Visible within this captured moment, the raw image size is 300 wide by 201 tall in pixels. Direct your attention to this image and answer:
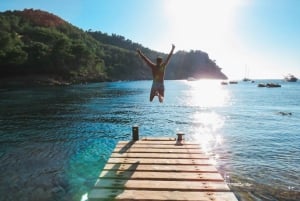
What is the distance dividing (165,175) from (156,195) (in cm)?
162

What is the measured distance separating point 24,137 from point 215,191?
19170mm

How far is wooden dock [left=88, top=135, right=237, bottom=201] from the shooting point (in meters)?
8.07

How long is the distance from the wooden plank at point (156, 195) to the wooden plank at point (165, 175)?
1.02 metres

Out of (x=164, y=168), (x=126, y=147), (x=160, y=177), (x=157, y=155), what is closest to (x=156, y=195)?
(x=160, y=177)

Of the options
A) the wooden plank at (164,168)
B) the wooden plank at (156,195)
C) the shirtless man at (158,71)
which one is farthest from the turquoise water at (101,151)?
the shirtless man at (158,71)

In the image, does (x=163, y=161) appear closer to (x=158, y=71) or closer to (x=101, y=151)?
(x=158, y=71)

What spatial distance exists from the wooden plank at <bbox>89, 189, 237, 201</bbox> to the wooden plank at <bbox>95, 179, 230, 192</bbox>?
9.3 inches

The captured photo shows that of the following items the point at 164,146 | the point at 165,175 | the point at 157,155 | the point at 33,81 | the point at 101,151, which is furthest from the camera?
the point at 33,81

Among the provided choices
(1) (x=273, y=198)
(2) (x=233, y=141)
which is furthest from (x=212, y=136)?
(1) (x=273, y=198)

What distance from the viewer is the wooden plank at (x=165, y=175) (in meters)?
9.27

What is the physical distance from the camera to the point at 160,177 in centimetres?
937

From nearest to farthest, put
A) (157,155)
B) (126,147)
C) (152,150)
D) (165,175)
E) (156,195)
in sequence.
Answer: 1. (156,195)
2. (165,175)
3. (157,155)
4. (152,150)
5. (126,147)

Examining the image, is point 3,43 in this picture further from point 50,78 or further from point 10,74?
point 50,78

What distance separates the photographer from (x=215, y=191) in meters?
8.35
